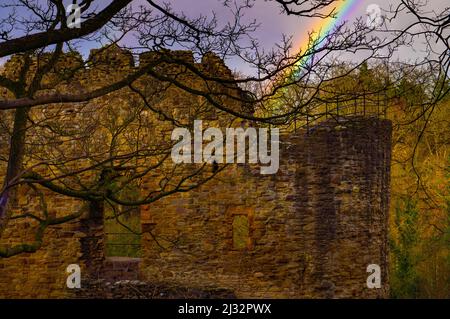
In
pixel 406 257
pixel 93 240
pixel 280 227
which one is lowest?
pixel 406 257

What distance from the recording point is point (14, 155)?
754 cm

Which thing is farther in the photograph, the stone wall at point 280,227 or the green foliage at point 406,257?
the green foliage at point 406,257

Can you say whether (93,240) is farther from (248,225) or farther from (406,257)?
(406,257)

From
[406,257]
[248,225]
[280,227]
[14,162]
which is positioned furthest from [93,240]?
[406,257]

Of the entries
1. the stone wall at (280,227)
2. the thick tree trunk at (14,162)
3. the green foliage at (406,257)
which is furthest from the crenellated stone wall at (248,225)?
the green foliage at (406,257)

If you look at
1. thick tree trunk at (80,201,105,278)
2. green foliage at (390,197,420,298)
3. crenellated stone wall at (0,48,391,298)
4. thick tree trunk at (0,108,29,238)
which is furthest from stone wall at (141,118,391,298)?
green foliage at (390,197,420,298)

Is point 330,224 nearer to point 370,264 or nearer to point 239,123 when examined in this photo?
point 370,264

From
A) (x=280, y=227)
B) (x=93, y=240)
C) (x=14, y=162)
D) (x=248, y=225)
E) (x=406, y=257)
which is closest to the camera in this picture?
(x=14, y=162)

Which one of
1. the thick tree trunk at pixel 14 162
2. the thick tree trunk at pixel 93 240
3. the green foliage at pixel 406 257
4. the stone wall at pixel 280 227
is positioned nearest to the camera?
the thick tree trunk at pixel 14 162

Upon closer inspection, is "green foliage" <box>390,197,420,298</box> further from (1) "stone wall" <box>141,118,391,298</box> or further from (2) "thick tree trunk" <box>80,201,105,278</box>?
(2) "thick tree trunk" <box>80,201,105,278</box>

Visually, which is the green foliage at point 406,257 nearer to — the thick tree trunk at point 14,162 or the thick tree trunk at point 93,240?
the thick tree trunk at point 93,240

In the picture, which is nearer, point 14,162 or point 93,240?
point 14,162
